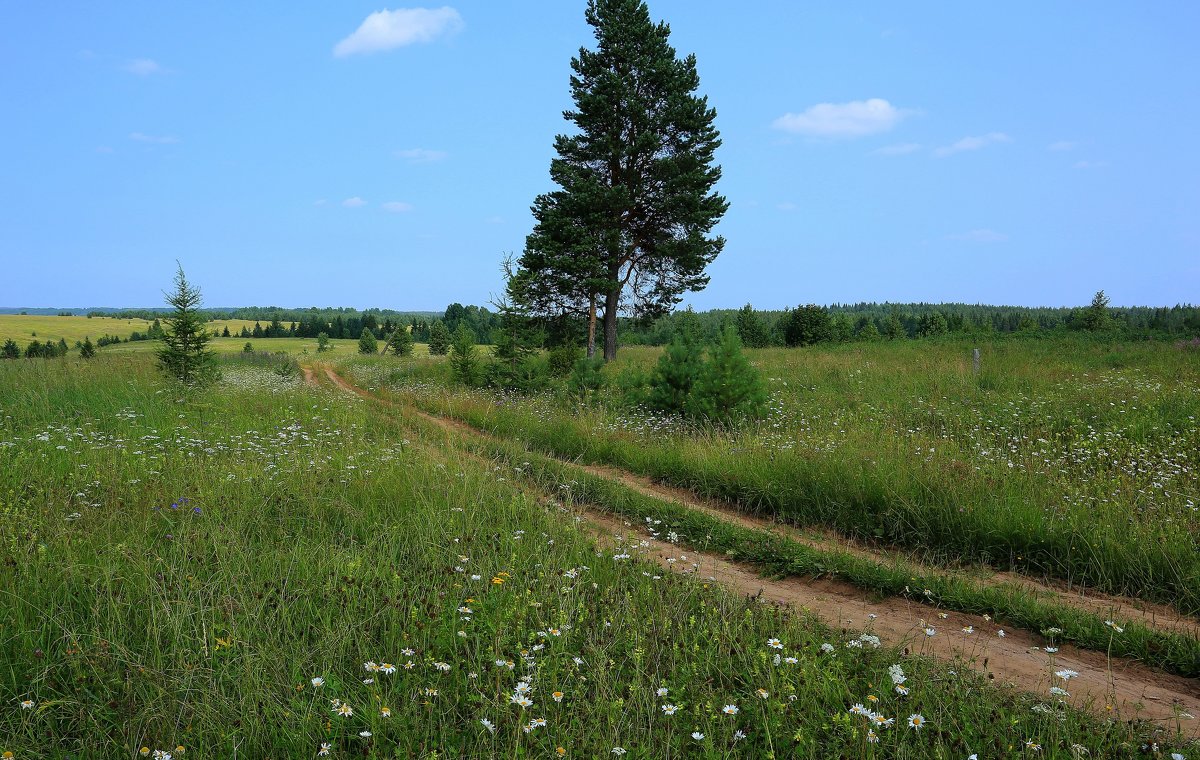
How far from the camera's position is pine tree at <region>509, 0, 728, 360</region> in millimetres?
25359

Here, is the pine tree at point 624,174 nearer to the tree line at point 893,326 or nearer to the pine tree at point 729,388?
the tree line at point 893,326

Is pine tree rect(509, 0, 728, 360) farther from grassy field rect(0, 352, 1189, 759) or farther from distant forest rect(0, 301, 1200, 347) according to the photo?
grassy field rect(0, 352, 1189, 759)

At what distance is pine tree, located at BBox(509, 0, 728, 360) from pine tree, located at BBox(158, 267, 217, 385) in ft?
37.8

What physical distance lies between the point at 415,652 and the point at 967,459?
26.0 ft

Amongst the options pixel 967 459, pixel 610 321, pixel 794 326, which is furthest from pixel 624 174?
pixel 794 326

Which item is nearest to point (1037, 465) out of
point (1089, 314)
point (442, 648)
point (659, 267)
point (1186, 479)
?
point (1186, 479)

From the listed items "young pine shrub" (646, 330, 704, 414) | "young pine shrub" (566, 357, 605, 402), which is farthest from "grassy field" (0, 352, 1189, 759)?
"young pine shrub" (566, 357, 605, 402)

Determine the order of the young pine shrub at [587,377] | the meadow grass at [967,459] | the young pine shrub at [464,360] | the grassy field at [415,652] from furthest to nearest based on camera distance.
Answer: the young pine shrub at [464,360], the young pine shrub at [587,377], the meadow grass at [967,459], the grassy field at [415,652]

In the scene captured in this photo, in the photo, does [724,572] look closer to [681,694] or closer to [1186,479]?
[681,694]

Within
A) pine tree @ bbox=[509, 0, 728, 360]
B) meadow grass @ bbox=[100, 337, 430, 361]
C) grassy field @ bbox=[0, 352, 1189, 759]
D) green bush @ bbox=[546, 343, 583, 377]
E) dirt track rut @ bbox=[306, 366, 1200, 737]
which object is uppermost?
pine tree @ bbox=[509, 0, 728, 360]

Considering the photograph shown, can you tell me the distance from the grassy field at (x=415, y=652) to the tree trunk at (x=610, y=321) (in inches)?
844

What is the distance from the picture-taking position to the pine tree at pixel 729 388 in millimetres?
12070

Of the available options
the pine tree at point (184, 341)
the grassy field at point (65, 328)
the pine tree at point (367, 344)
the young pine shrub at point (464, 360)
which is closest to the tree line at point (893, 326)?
the young pine shrub at point (464, 360)

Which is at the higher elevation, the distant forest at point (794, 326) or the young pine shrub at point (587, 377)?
the distant forest at point (794, 326)
